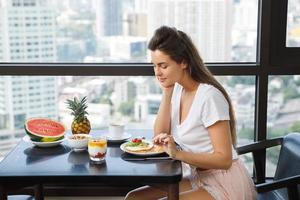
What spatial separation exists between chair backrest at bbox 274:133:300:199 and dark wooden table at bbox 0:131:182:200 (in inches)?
24.8

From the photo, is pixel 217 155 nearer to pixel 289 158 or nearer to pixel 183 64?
pixel 183 64

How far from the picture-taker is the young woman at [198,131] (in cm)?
190

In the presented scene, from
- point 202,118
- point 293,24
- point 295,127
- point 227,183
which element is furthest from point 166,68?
point 295,127

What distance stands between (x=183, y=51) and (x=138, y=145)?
0.47 metres

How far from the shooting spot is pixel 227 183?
1.98 m

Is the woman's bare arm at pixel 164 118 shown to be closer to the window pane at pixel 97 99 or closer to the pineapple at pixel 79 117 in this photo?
the pineapple at pixel 79 117

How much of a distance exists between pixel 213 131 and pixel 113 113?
1.02 meters

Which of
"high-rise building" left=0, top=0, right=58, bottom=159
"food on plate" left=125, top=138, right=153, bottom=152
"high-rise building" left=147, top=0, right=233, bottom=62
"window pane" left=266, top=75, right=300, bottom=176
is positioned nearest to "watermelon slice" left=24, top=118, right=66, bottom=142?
"food on plate" left=125, top=138, right=153, bottom=152

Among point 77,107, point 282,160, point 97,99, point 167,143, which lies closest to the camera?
point 167,143

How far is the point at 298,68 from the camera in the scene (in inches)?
105

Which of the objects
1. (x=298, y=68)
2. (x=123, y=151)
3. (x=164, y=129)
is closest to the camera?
(x=123, y=151)

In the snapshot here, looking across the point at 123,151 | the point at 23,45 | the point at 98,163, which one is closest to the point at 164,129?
the point at 123,151

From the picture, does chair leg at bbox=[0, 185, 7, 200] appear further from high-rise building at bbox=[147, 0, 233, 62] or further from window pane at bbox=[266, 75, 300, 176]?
window pane at bbox=[266, 75, 300, 176]

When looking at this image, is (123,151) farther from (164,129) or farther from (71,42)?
(71,42)
